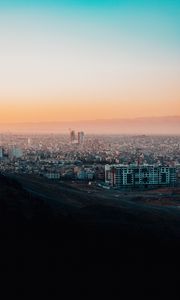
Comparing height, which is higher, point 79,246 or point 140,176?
→ point 79,246

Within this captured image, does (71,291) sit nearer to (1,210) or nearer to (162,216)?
(1,210)

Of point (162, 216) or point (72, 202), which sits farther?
point (72, 202)

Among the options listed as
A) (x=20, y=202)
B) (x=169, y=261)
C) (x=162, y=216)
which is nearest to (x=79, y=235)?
(x=169, y=261)

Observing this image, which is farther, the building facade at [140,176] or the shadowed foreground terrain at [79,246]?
the building facade at [140,176]

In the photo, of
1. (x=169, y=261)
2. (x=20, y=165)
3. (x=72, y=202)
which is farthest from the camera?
(x=20, y=165)

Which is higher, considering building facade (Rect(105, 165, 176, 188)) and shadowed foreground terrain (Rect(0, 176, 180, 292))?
shadowed foreground terrain (Rect(0, 176, 180, 292))

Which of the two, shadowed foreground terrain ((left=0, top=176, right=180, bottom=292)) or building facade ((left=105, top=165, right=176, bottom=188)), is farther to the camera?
building facade ((left=105, top=165, right=176, bottom=188))

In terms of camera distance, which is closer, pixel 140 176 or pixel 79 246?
pixel 79 246

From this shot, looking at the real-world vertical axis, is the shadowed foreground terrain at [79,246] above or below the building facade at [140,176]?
above
